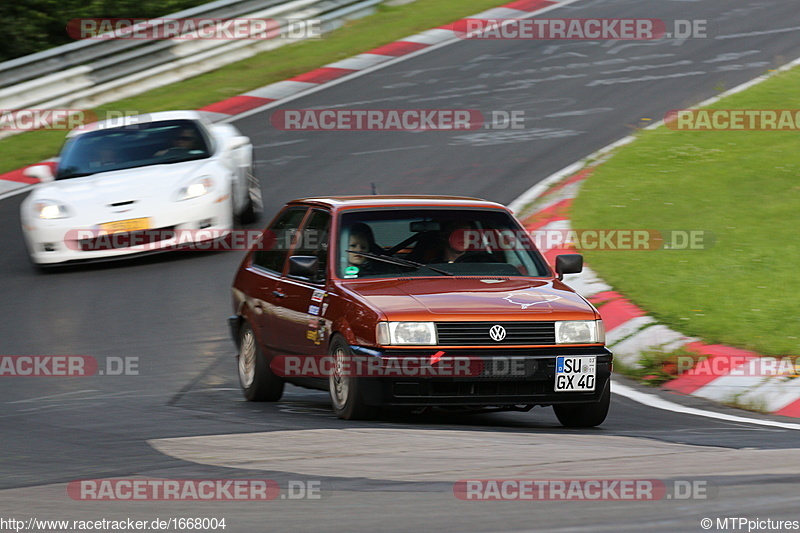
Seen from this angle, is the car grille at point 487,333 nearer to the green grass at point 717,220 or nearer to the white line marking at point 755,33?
the green grass at point 717,220

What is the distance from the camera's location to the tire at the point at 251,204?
14188 mm

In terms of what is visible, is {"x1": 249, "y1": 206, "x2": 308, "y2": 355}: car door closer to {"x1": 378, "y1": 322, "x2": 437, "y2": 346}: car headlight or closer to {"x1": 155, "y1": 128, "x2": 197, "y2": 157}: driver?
{"x1": 378, "y1": 322, "x2": 437, "y2": 346}: car headlight

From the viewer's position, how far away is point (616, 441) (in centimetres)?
647

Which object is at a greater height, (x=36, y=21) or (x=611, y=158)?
(x=36, y=21)

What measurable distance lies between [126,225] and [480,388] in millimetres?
6699

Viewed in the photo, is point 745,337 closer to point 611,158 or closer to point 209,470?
point 209,470

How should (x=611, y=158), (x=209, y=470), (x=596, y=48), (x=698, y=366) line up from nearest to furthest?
(x=209, y=470)
(x=698, y=366)
(x=611, y=158)
(x=596, y=48)

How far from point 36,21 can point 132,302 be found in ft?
48.8

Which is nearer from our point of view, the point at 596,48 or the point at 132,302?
the point at 132,302

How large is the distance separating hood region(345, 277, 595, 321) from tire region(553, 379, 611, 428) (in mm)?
467

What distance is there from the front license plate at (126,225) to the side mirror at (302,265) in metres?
5.39

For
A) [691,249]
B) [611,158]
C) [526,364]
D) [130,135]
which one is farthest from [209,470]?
[611,158]

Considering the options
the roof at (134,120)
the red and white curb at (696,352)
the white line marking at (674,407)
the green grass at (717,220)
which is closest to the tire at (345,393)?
the white line marking at (674,407)

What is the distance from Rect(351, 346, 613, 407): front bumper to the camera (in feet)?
22.4
